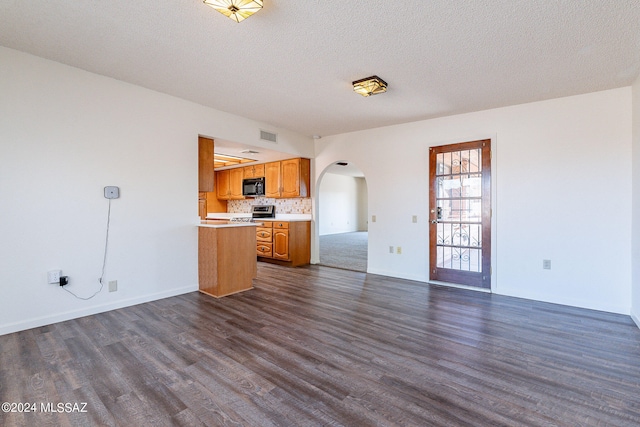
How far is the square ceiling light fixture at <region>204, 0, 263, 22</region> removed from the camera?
187cm

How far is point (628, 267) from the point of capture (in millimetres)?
3238

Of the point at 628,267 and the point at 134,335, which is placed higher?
→ the point at 628,267

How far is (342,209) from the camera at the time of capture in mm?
12383

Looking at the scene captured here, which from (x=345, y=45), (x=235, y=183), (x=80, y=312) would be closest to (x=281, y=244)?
(x=235, y=183)

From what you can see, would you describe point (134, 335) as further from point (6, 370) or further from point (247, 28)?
point (247, 28)

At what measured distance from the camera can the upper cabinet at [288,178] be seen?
226 inches

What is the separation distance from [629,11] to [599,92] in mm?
1716

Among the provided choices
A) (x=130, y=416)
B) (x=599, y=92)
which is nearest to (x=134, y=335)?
(x=130, y=416)

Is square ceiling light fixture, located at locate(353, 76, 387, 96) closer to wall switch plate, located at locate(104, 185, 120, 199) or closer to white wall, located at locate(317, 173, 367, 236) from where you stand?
wall switch plate, located at locate(104, 185, 120, 199)

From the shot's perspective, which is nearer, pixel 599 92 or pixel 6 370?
pixel 6 370

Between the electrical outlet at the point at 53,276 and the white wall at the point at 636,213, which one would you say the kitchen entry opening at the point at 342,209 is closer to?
the white wall at the point at 636,213

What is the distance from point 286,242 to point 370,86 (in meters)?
3.35

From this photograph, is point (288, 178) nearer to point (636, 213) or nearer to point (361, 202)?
point (636, 213)

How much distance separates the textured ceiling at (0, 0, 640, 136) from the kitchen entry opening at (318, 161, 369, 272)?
18.2 ft
